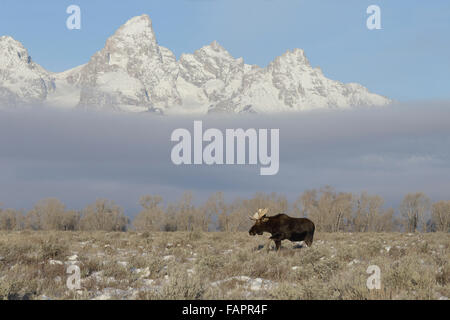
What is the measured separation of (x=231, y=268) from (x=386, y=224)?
87.0m

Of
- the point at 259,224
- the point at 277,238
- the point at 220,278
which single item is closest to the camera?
the point at 220,278

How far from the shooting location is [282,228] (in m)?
15.8

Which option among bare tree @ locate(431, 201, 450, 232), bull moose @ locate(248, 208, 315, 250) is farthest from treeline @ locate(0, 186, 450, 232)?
bull moose @ locate(248, 208, 315, 250)

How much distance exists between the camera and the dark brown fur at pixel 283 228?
15.7 metres

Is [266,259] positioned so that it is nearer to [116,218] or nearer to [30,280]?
[30,280]

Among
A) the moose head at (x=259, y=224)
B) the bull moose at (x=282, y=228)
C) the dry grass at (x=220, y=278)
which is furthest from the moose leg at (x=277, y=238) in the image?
the dry grass at (x=220, y=278)

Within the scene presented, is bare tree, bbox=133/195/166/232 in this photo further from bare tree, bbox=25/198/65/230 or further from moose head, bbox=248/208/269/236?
moose head, bbox=248/208/269/236

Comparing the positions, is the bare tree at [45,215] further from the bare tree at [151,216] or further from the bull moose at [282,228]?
A: the bull moose at [282,228]

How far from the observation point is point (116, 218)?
299 feet

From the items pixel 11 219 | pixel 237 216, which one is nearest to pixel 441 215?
pixel 237 216

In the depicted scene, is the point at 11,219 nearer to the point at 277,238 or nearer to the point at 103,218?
the point at 103,218

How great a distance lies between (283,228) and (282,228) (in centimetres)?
4

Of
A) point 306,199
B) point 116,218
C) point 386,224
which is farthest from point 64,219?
point 386,224

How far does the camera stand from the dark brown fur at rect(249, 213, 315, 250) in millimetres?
15734
